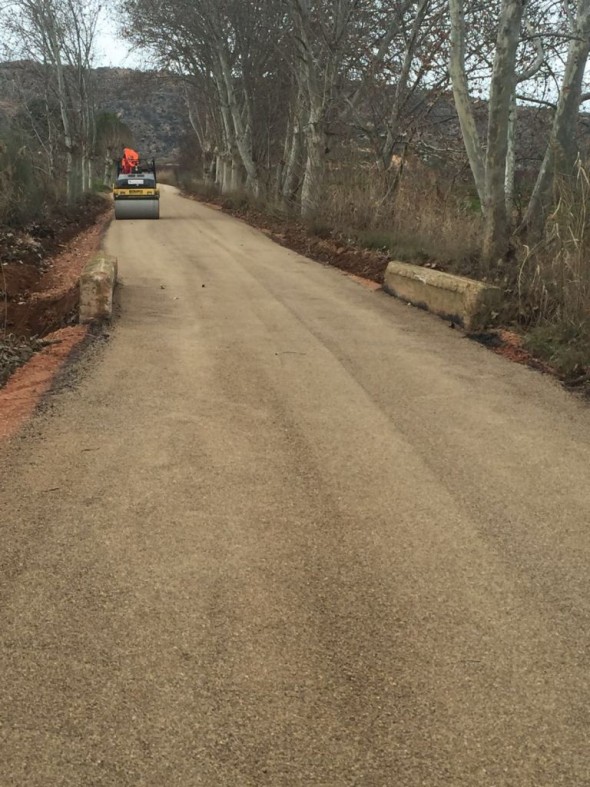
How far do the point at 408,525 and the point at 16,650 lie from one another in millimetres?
2037

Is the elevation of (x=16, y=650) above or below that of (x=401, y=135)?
below

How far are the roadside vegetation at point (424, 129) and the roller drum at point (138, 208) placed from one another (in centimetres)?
428

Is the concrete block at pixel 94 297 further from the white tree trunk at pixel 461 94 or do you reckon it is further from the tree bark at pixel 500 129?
the white tree trunk at pixel 461 94

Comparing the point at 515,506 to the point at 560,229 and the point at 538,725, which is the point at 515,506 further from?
the point at 560,229

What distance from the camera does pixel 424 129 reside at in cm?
1784

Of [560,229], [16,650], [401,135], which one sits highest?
[401,135]

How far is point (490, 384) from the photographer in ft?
21.4

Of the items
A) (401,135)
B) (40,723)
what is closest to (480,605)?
(40,723)

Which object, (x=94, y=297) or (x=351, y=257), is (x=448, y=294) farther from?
(x=351, y=257)

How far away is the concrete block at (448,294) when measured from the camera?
848 centimetres

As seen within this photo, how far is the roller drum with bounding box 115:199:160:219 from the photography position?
27531 millimetres

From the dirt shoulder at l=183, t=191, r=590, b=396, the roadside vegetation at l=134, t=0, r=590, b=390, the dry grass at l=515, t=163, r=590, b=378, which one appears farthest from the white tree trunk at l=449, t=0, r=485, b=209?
the dry grass at l=515, t=163, r=590, b=378

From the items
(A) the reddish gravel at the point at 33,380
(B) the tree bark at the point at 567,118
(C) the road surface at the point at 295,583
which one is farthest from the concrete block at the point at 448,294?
(A) the reddish gravel at the point at 33,380

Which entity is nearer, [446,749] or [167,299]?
[446,749]
